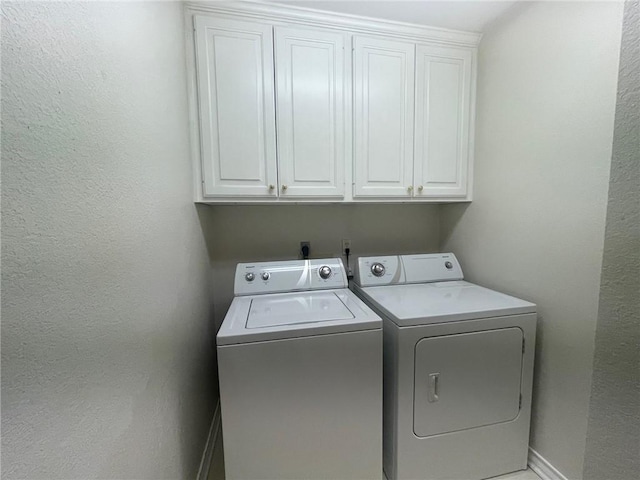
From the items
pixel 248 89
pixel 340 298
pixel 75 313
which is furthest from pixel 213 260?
pixel 75 313

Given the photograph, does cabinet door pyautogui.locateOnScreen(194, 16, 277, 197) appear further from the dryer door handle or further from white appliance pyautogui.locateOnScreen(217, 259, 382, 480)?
the dryer door handle

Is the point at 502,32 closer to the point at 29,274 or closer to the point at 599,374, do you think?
the point at 599,374

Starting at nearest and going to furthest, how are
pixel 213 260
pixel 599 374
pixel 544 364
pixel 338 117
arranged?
pixel 599 374, pixel 544 364, pixel 338 117, pixel 213 260

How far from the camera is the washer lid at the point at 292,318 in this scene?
44.2 inches

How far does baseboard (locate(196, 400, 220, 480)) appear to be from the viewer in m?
1.36

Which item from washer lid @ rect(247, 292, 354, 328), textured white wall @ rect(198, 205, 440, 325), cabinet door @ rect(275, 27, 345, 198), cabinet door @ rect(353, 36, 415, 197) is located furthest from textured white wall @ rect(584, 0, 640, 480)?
textured white wall @ rect(198, 205, 440, 325)

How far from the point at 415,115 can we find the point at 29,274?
1.92 meters

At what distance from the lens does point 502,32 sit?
1.56 meters

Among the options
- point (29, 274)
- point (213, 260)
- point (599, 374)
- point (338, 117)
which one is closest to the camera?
point (29, 274)

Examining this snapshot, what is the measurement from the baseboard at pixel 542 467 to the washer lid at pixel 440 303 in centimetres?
81

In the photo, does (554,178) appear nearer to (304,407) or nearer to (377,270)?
(377,270)

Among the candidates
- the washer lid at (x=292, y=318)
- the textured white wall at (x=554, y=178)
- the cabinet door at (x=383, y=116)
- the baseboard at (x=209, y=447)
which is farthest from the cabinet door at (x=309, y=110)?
the baseboard at (x=209, y=447)

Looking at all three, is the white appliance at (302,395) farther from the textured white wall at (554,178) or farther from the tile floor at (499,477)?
the textured white wall at (554,178)

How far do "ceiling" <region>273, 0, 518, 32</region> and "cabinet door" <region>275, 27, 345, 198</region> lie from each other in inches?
5.1
